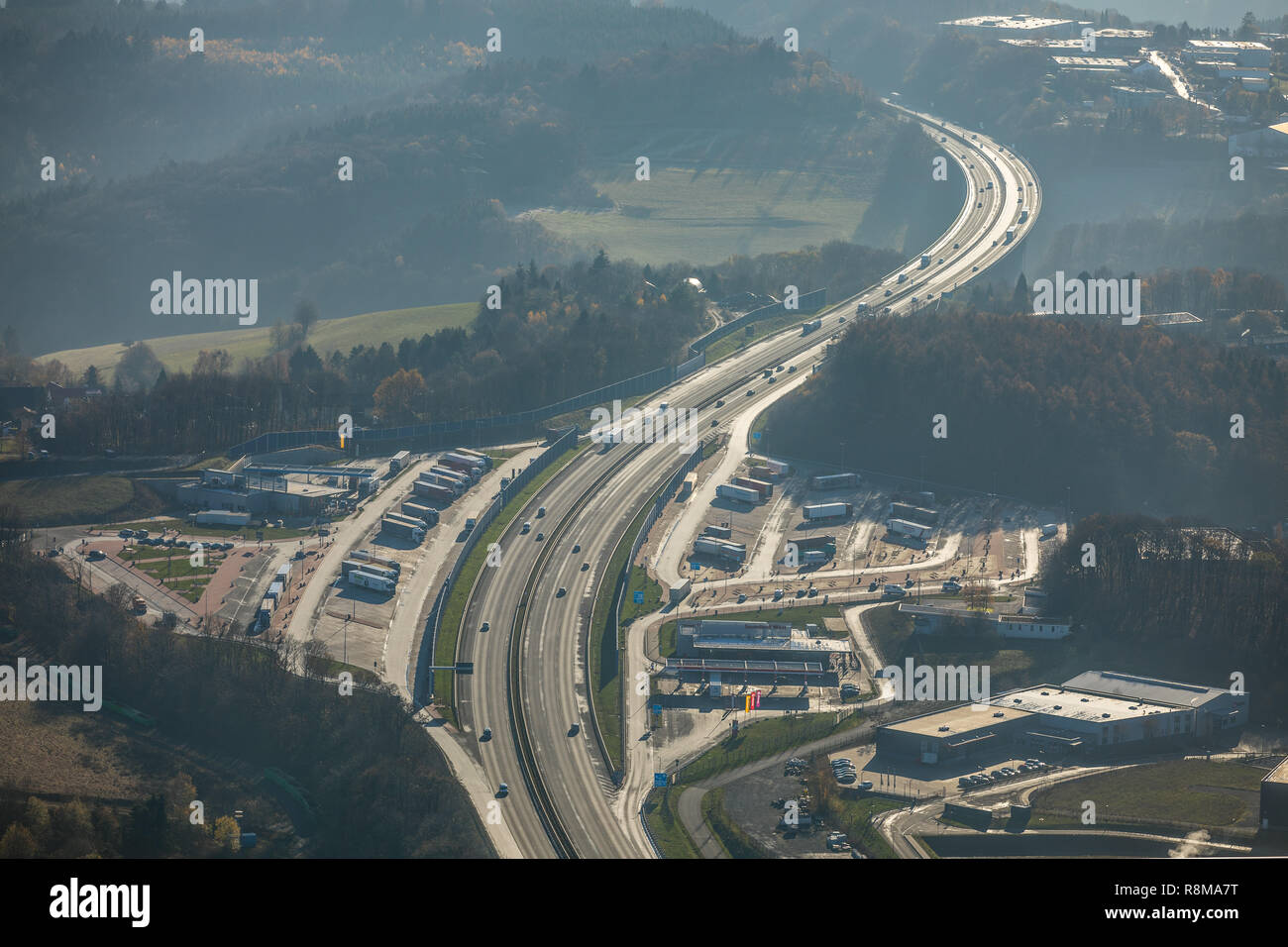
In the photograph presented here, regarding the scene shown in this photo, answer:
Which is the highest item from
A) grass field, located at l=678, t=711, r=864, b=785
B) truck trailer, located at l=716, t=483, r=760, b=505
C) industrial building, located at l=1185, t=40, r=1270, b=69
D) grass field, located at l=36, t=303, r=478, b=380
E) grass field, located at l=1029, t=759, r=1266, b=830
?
industrial building, located at l=1185, t=40, r=1270, b=69

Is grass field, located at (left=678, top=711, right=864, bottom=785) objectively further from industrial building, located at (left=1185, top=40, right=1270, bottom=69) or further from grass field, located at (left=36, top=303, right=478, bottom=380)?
industrial building, located at (left=1185, top=40, right=1270, bottom=69)

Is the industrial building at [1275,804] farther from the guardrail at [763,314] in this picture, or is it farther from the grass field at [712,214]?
the grass field at [712,214]

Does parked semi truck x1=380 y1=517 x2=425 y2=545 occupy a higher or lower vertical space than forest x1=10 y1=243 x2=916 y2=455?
lower

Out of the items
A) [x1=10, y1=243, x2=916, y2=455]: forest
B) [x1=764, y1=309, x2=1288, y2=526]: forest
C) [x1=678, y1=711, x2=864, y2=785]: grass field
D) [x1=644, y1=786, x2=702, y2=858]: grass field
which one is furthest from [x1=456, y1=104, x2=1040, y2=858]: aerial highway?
[x1=764, y1=309, x2=1288, y2=526]: forest

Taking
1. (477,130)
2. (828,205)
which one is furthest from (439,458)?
(477,130)

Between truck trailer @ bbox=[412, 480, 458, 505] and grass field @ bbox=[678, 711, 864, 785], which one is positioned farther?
truck trailer @ bbox=[412, 480, 458, 505]
